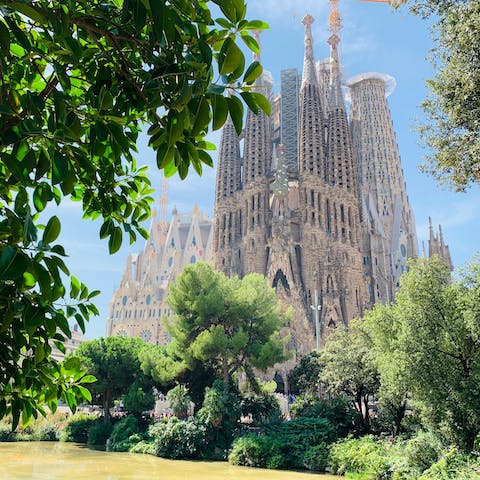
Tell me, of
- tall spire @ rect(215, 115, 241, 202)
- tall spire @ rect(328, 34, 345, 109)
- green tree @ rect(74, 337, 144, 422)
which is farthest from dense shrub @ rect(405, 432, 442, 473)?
tall spire @ rect(328, 34, 345, 109)

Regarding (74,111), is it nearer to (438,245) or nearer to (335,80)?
(335,80)

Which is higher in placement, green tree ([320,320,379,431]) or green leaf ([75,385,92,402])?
green tree ([320,320,379,431])

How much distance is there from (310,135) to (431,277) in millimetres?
37253

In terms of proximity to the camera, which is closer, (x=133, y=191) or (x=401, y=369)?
(x=133, y=191)

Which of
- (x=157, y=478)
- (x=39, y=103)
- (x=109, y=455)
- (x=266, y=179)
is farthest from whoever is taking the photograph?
(x=266, y=179)

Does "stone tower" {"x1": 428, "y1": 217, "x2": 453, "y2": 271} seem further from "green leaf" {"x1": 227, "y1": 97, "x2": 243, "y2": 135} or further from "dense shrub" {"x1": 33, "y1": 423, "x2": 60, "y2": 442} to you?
"green leaf" {"x1": 227, "y1": 97, "x2": 243, "y2": 135}

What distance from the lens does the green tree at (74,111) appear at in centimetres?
209

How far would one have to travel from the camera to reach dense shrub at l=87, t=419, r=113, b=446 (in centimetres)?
2638

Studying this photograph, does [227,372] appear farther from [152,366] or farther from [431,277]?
[431,277]

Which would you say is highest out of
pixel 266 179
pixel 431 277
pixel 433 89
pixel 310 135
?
pixel 310 135

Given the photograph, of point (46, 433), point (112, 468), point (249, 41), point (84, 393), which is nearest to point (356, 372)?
point (112, 468)

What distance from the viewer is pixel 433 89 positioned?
9.50 meters

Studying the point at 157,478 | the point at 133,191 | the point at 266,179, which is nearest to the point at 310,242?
the point at 266,179

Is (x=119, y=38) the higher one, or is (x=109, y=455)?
(x=119, y=38)
